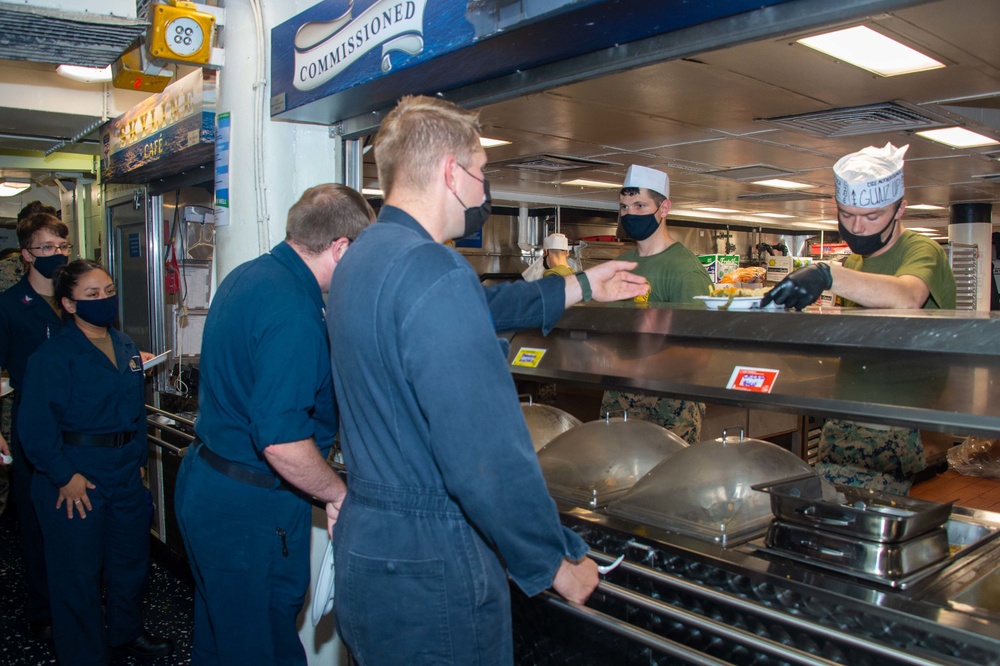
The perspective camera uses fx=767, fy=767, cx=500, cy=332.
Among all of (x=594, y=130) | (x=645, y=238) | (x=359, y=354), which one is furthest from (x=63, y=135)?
(x=359, y=354)

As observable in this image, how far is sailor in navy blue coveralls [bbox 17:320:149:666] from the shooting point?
10.5 feet

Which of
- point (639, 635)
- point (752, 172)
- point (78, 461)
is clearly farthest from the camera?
point (752, 172)

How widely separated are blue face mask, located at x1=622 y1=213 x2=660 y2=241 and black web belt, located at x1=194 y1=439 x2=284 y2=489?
6.48ft

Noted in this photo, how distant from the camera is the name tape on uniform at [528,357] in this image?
2.74 metres

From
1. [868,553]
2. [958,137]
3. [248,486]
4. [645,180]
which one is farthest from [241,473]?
[958,137]

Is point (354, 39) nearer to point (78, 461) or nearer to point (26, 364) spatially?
point (78, 461)

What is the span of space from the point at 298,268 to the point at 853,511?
1556mm

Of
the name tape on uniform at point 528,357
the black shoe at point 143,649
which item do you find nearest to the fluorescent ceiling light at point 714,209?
the name tape on uniform at point 528,357

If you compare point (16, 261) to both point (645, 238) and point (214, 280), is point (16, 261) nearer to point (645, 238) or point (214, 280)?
point (214, 280)

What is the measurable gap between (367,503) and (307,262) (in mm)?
990

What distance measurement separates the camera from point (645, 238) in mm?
3539

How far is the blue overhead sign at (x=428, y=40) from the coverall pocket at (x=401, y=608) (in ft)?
3.96

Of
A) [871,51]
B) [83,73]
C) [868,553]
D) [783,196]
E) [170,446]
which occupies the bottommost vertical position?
[170,446]

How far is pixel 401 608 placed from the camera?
1.40 m
